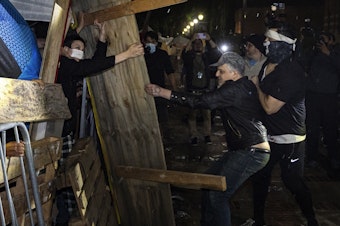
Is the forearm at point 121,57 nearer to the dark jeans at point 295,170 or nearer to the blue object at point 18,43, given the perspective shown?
the blue object at point 18,43

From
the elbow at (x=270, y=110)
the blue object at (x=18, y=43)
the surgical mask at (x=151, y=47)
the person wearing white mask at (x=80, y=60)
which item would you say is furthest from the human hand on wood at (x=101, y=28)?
the surgical mask at (x=151, y=47)

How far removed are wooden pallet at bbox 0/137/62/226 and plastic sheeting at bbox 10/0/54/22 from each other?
1.18 meters

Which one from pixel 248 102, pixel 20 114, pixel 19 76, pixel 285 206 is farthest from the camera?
pixel 285 206

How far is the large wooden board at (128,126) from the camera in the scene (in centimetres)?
344

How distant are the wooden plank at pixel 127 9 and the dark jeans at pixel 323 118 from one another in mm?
4116

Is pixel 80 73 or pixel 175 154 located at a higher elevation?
pixel 80 73

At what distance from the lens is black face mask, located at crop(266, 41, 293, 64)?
12.8ft

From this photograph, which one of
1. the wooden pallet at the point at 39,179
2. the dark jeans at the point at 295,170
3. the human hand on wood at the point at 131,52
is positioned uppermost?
the human hand on wood at the point at 131,52

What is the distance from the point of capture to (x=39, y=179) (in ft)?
7.88

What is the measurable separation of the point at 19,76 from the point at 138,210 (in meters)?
2.28

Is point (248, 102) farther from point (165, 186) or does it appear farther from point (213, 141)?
point (213, 141)

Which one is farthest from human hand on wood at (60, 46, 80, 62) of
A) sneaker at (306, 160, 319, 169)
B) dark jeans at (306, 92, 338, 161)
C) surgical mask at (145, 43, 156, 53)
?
sneaker at (306, 160, 319, 169)

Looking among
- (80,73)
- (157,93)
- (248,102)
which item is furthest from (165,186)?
(80,73)

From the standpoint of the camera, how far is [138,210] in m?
3.97
